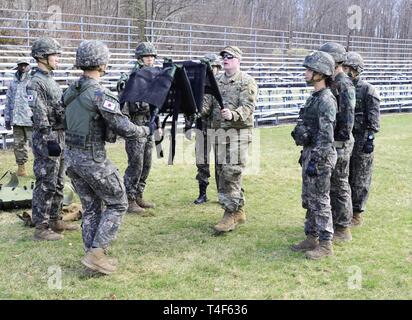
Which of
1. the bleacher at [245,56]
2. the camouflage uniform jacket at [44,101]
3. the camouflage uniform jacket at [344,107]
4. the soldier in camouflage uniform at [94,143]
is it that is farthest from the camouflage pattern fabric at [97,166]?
the bleacher at [245,56]

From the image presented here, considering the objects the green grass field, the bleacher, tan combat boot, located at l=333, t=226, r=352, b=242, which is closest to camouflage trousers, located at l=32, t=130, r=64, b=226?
the green grass field

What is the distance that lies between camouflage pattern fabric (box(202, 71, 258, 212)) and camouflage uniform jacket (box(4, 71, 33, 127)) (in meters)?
4.13

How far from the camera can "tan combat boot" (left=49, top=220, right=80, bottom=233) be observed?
5.75m

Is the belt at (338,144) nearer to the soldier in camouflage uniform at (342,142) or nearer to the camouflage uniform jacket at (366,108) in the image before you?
the soldier in camouflage uniform at (342,142)

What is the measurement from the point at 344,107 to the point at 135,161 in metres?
2.62

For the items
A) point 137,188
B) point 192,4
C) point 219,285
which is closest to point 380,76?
point 192,4

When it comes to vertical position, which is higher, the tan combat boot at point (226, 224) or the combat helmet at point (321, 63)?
the combat helmet at point (321, 63)

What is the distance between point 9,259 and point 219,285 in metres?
2.13

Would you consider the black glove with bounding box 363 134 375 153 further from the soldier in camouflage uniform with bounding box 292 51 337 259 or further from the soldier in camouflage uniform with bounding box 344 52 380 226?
the soldier in camouflage uniform with bounding box 292 51 337 259

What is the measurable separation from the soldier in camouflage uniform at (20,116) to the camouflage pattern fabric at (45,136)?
3208mm

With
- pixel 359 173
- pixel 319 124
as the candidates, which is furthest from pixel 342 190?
pixel 319 124

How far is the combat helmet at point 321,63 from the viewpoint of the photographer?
4816 mm

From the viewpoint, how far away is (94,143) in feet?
14.3

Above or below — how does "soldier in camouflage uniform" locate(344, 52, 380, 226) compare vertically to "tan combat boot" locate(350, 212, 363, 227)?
above
